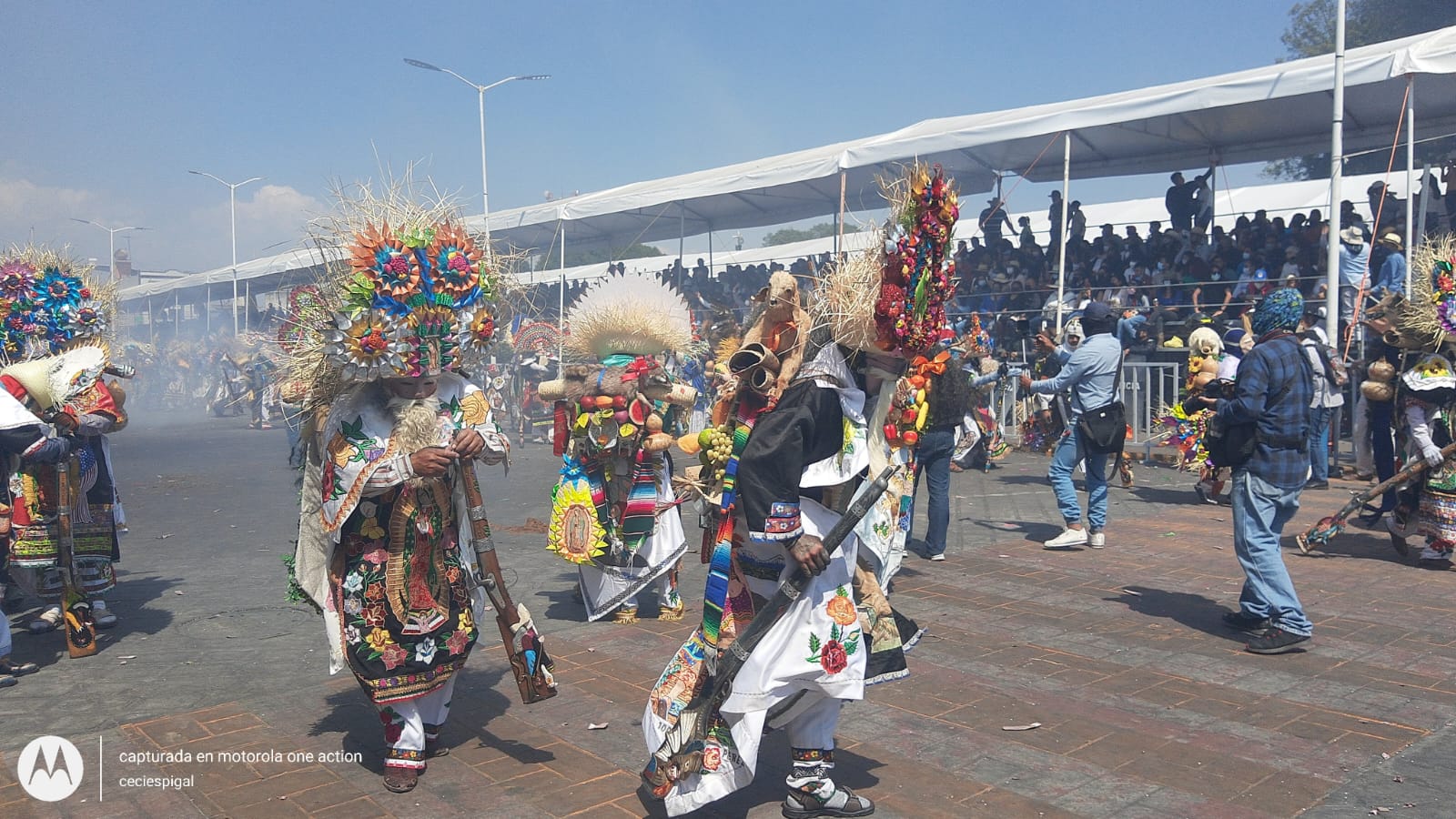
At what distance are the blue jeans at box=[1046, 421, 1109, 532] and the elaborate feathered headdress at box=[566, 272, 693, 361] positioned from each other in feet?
12.1

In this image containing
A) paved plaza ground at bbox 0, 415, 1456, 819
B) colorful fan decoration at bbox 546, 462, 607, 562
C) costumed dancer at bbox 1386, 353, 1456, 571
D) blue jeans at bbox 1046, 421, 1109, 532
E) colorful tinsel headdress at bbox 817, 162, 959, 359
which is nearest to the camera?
colorful tinsel headdress at bbox 817, 162, 959, 359

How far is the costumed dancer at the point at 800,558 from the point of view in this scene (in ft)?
12.4

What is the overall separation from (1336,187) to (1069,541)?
7.93m

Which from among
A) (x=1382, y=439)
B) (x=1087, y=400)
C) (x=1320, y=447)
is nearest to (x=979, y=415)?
(x=1320, y=447)

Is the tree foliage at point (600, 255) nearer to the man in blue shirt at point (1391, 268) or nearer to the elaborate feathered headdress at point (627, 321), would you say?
the man in blue shirt at point (1391, 268)

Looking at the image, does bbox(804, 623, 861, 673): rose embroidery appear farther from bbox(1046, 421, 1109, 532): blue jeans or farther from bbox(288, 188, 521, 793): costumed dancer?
bbox(1046, 421, 1109, 532): blue jeans

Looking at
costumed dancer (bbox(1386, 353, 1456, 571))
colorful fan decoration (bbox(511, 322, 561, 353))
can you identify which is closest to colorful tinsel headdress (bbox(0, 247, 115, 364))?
costumed dancer (bbox(1386, 353, 1456, 571))

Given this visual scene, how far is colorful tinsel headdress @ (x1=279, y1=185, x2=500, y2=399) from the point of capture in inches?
175

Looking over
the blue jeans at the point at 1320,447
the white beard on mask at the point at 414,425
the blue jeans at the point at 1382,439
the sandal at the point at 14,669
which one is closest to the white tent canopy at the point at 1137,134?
the blue jeans at the point at 1320,447

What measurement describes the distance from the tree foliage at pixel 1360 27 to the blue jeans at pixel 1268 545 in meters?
23.1

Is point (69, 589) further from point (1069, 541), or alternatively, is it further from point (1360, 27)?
point (1360, 27)

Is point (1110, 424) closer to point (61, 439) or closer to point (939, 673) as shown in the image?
point (939, 673)

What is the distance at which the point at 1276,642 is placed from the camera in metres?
6.01

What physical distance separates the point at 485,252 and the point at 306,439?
1211mm
